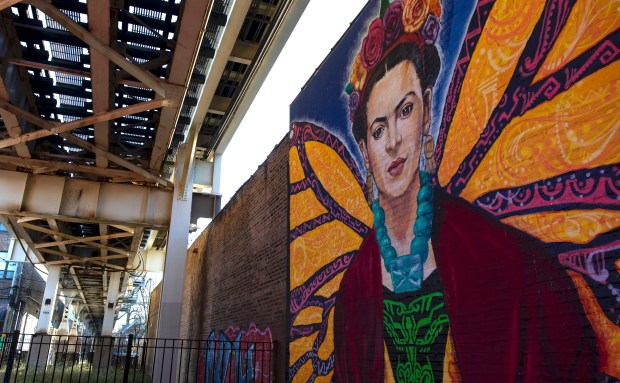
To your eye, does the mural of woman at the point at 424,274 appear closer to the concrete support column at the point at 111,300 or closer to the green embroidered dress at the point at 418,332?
the green embroidered dress at the point at 418,332

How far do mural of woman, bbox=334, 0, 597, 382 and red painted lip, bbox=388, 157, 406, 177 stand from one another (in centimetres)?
2

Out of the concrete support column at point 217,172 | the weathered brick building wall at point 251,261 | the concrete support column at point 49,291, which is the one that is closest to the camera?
the weathered brick building wall at point 251,261

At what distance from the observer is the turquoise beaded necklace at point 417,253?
4910 mm

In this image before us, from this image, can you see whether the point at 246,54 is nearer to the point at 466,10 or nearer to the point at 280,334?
the point at 280,334

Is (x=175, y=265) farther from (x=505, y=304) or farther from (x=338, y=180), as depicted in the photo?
(x=505, y=304)

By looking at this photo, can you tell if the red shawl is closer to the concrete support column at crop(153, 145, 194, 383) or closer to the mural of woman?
the mural of woman

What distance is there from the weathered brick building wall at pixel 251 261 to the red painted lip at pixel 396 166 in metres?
3.70

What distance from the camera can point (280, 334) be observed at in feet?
28.4

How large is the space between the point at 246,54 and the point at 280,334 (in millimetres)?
7259

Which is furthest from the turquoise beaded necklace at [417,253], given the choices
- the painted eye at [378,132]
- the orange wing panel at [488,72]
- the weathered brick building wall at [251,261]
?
the weathered brick building wall at [251,261]

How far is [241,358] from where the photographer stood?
10711 mm

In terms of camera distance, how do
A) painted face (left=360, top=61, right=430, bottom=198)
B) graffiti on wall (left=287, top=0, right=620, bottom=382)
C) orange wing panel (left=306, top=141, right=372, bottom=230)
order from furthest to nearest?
orange wing panel (left=306, top=141, right=372, bottom=230), painted face (left=360, top=61, right=430, bottom=198), graffiti on wall (left=287, top=0, right=620, bottom=382)

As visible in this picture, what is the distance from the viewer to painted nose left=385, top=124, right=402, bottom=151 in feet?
18.4

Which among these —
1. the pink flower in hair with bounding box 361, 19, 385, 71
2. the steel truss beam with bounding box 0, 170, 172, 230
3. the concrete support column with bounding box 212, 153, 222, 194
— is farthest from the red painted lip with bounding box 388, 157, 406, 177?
the concrete support column with bounding box 212, 153, 222, 194
